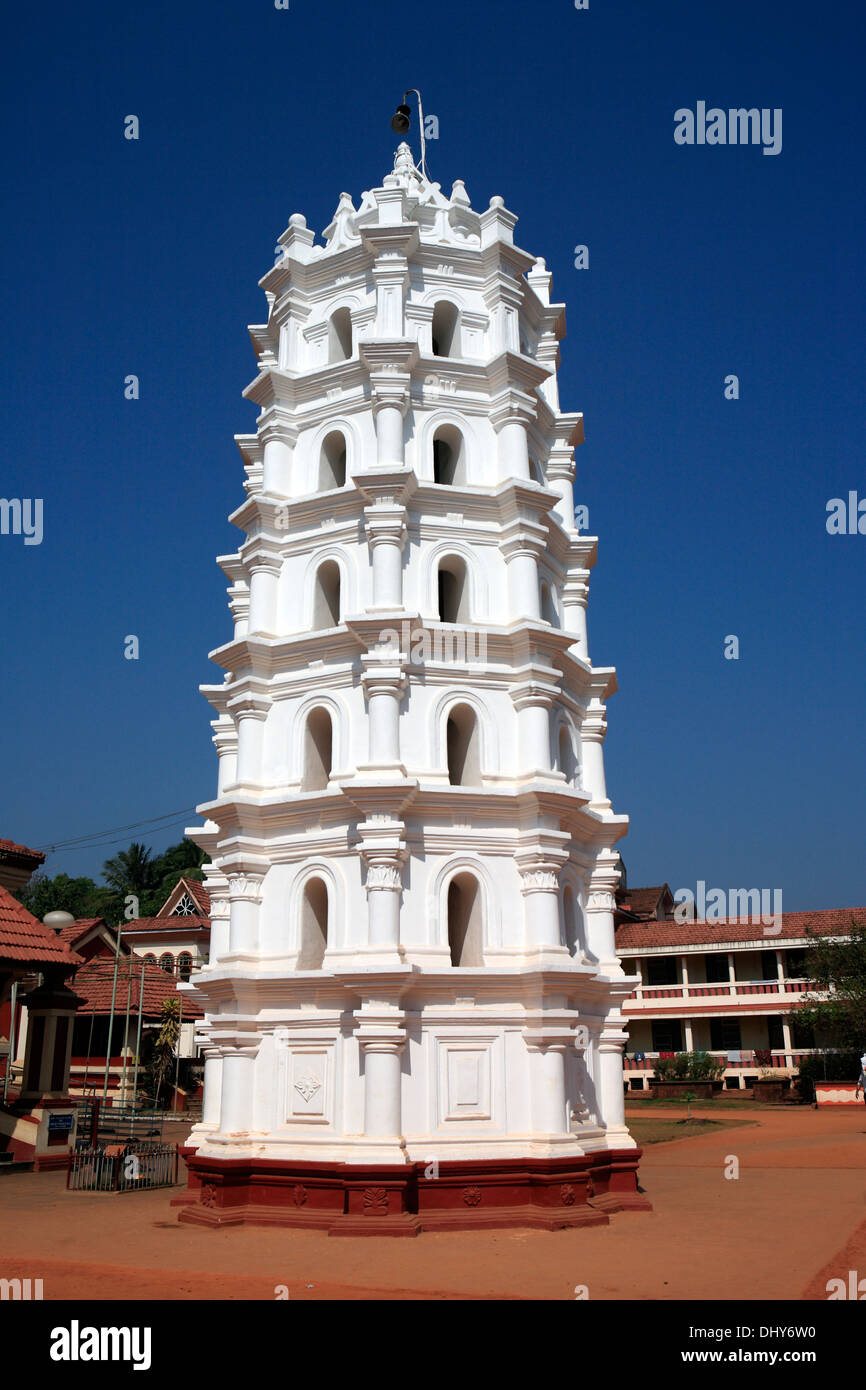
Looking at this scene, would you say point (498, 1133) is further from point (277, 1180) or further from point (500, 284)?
point (500, 284)

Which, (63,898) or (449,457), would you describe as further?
(63,898)

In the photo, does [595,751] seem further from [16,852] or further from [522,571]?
[16,852]

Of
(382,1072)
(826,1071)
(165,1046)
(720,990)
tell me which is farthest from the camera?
(720,990)

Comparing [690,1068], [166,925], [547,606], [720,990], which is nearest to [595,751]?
[547,606]

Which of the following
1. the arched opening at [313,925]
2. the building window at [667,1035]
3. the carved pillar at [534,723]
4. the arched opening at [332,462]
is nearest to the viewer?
the arched opening at [313,925]

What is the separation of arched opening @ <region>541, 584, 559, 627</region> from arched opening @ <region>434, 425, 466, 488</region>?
271 centimetres

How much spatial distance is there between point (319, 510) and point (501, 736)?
587cm

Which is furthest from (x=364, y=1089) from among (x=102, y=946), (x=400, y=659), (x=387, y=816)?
A: (x=102, y=946)

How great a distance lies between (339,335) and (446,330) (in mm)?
2319

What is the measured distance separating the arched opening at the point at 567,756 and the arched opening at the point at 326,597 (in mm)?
5011

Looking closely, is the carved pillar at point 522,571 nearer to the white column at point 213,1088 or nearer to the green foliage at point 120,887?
the white column at point 213,1088

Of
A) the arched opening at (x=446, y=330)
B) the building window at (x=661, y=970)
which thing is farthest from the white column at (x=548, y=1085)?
the building window at (x=661, y=970)

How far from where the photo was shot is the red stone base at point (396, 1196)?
51.2 ft

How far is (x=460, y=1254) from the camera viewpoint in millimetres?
14125
